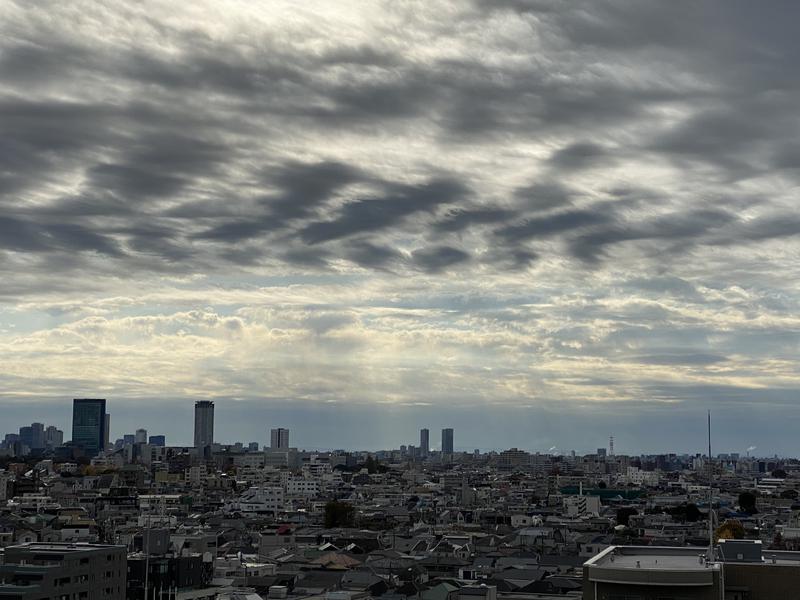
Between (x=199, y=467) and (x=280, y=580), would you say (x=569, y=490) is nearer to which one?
(x=199, y=467)

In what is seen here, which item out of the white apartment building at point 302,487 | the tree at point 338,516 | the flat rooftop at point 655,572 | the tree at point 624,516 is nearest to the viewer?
the flat rooftop at point 655,572

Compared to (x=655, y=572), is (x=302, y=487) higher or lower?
lower

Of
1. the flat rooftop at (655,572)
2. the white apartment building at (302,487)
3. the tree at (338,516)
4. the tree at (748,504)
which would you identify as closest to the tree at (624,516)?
the tree at (748,504)

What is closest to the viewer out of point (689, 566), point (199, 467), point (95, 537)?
Answer: point (689, 566)

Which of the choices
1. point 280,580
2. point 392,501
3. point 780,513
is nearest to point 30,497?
point 392,501

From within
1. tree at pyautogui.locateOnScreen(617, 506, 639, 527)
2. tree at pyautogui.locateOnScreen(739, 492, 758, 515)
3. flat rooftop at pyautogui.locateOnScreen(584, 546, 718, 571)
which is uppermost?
flat rooftop at pyautogui.locateOnScreen(584, 546, 718, 571)

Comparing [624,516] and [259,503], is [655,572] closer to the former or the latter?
[624,516]

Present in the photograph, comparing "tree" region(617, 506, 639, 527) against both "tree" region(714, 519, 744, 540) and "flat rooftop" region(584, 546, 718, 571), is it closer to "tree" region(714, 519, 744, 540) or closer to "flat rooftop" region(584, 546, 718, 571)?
"tree" region(714, 519, 744, 540)

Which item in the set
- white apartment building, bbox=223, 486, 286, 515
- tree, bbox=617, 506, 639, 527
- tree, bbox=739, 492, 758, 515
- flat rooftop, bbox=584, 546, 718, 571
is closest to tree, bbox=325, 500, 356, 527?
Result: white apartment building, bbox=223, 486, 286, 515

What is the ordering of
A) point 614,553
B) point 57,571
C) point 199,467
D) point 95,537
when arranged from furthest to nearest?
point 199,467, point 95,537, point 57,571, point 614,553

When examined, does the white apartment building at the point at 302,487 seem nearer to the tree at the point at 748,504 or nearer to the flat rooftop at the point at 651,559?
the tree at the point at 748,504

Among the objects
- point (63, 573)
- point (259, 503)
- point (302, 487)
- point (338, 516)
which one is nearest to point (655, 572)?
point (63, 573)
